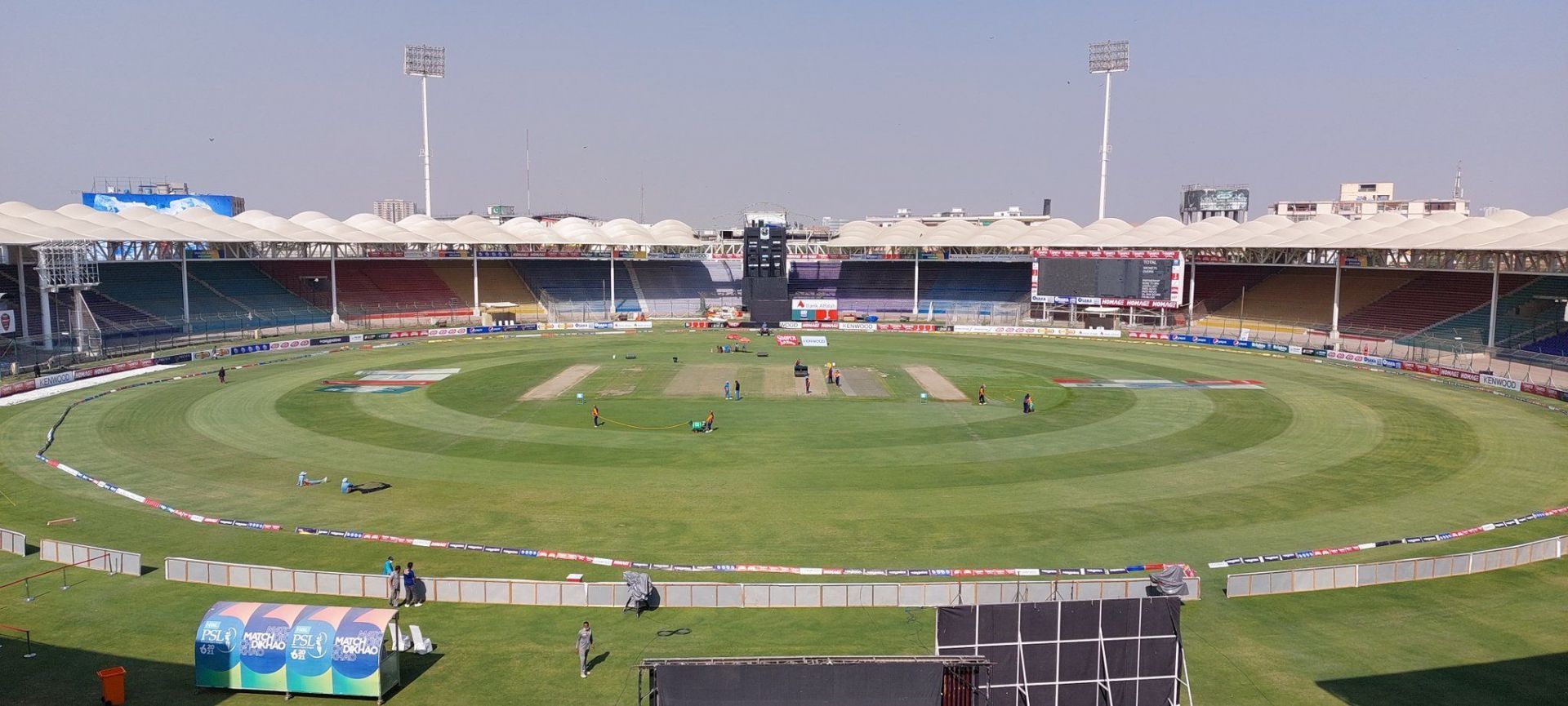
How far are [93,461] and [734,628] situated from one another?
103 ft

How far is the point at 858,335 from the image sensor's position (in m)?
Answer: 93.8

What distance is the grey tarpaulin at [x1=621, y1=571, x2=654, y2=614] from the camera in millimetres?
25031

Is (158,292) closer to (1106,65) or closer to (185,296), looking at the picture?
(185,296)

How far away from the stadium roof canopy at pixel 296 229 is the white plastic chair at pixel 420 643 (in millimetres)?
60863

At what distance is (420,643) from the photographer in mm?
22766

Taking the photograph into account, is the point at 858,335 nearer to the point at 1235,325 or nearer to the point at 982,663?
the point at 1235,325

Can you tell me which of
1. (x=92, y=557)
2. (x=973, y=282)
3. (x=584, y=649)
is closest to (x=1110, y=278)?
(x=973, y=282)

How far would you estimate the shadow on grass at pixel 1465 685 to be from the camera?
20891 millimetres

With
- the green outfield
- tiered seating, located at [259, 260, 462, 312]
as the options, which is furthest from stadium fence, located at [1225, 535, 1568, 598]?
tiered seating, located at [259, 260, 462, 312]

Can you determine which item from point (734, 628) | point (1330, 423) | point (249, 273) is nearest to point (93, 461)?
point (734, 628)

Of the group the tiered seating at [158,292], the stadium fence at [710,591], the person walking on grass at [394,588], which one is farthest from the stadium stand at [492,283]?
the person walking on grass at [394,588]

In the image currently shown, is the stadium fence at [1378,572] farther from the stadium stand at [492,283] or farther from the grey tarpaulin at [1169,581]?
the stadium stand at [492,283]

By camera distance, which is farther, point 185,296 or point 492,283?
point 492,283

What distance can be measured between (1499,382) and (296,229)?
97166 mm
